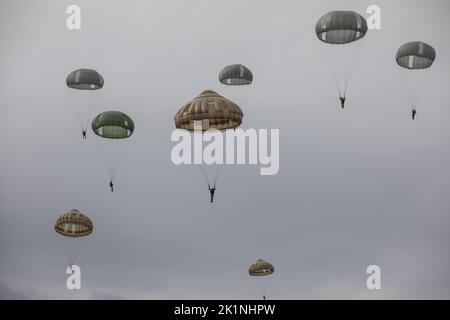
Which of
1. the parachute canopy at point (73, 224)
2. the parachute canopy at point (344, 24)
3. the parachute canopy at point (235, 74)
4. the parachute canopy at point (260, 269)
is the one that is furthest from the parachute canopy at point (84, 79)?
the parachute canopy at point (260, 269)

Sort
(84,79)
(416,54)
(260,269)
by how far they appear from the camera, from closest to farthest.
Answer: (416,54) → (84,79) → (260,269)

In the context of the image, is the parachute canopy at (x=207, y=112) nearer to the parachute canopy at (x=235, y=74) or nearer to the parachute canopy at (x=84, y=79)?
the parachute canopy at (x=235, y=74)

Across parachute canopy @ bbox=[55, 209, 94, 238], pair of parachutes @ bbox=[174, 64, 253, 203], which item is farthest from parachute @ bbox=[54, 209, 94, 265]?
pair of parachutes @ bbox=[174, 64, 253, 203]

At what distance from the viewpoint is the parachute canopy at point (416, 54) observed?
3544 centimetres

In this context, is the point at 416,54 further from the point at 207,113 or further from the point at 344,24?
the point at 207,113

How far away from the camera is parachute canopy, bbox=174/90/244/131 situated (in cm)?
3055

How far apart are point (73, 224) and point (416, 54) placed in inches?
902

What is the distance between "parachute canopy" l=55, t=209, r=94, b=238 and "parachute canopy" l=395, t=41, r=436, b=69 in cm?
2123

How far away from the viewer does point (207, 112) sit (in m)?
30.5

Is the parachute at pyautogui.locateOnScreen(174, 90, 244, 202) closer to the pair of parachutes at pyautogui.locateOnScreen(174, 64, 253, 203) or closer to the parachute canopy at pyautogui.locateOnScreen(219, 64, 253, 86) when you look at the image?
the pair of parachutes at pyautogui.locateOnScreen(174, 64, 253, 203)

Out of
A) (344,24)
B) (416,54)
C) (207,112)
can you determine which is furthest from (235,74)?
(416,54)

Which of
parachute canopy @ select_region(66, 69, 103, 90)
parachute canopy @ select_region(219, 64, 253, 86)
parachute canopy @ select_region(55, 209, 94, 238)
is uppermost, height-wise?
parachute canopy @ select_region(219, 64, 253, 86)
